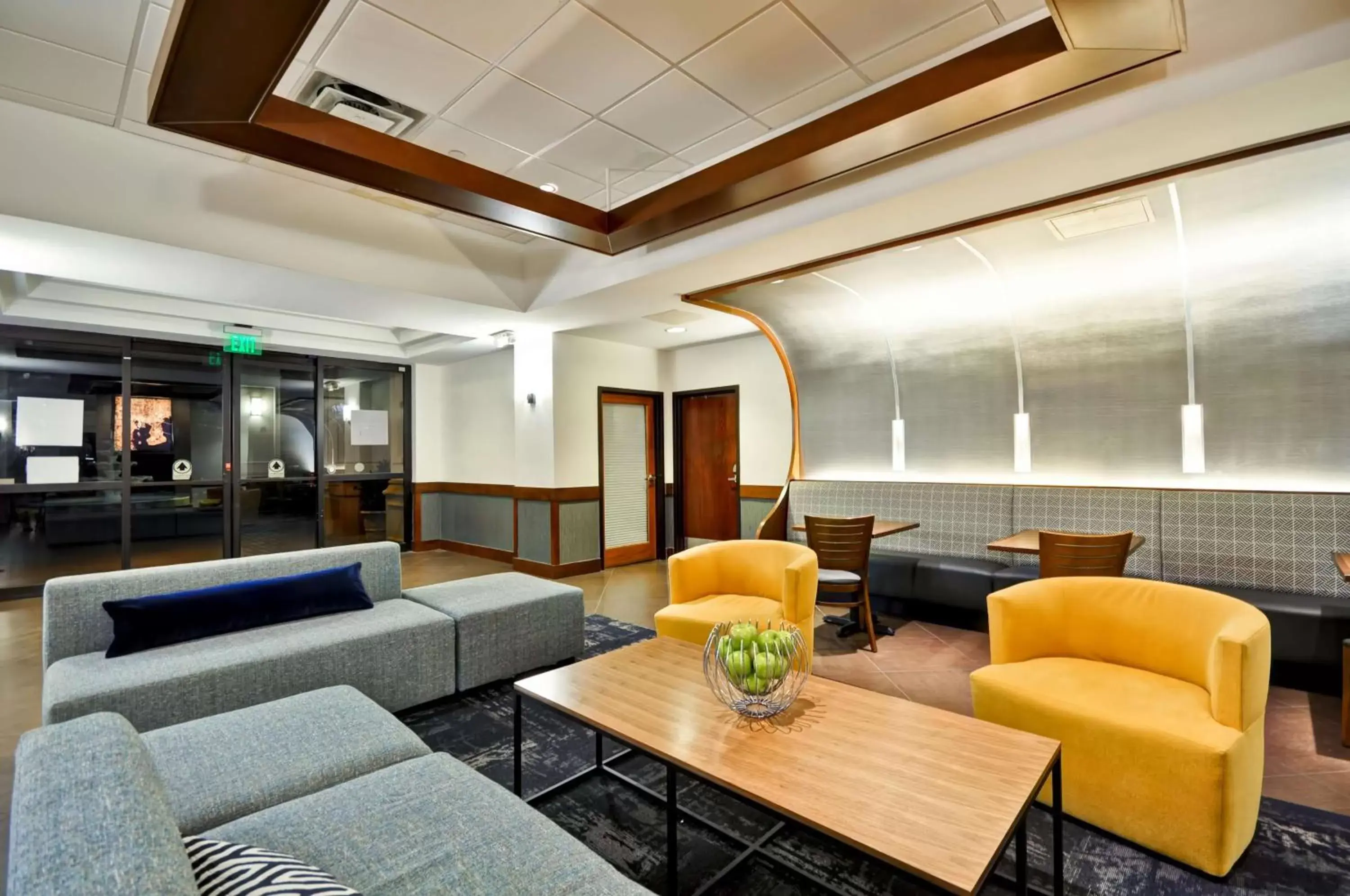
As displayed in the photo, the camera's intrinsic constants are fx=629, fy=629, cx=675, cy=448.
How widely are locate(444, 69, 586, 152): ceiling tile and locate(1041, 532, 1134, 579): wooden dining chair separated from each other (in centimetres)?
354

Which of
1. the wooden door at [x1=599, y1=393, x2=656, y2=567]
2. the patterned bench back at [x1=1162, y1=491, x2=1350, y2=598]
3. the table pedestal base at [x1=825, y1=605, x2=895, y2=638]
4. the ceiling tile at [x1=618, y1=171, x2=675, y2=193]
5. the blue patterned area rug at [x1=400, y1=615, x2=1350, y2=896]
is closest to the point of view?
the blue patterned area rug at [x1=400, y1=615, x2=1350, y2=896]

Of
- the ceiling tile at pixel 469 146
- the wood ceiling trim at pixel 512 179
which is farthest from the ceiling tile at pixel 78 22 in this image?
the ceiling tile at pixel 469 146

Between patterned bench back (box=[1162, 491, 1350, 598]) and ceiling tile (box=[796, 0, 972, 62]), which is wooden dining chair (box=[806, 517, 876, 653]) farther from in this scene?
ceiling tile (box=[796, 0, 972, 62])

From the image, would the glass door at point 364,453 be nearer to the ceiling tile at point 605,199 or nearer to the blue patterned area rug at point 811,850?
the ceiling tile at point 605,199

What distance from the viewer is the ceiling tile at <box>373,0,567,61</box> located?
99.2 inches

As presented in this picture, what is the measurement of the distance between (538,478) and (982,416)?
14.5 ft

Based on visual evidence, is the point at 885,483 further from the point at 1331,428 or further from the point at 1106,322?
the point at 1331,428

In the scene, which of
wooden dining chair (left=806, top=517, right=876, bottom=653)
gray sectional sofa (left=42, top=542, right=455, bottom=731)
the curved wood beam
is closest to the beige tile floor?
wooden dining chair (left=806, top=517, right=876, bottom=653)

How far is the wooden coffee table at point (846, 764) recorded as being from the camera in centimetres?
139

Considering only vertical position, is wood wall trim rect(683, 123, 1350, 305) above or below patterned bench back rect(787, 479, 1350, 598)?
above

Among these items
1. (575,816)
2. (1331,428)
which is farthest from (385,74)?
(1331,428)

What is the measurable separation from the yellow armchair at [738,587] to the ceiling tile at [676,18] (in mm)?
2600

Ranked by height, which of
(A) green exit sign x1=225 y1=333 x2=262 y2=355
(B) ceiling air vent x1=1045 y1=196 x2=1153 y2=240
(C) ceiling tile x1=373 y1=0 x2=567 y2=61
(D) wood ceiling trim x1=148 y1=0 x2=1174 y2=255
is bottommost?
(A) green exit sign x1=225 y1=333 x2=262 y2=355

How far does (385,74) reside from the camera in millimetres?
2977
